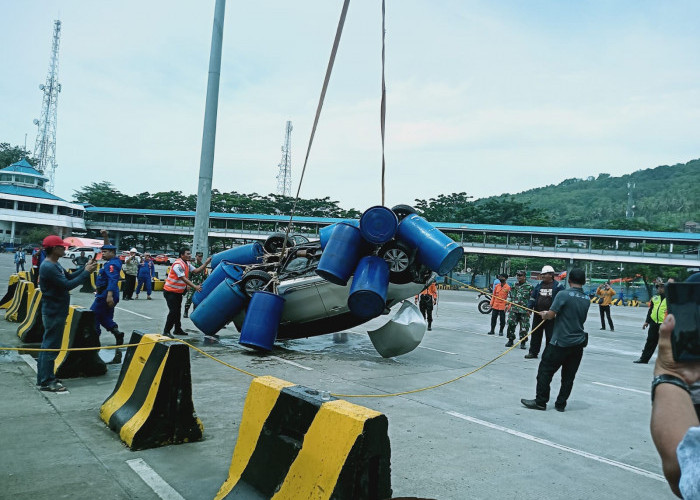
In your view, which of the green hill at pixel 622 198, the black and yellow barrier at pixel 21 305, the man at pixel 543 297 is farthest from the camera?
the green hill at pixel 622 198

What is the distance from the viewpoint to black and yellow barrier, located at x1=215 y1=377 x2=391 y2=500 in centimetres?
267

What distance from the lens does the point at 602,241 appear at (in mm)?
55094

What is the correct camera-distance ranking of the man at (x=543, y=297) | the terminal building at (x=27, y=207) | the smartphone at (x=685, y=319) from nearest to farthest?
the smartphone at (x=685, y=319) < the man at (x=543, y=297) < the terminal building at (x=27, y=207)

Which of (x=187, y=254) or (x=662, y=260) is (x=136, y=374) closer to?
(x=187, y=254)

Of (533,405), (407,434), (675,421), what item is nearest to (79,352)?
(407,434)

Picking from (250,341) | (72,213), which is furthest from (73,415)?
(72,213)

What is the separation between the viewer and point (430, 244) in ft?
24.7

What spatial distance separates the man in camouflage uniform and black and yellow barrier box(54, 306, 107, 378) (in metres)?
8.70

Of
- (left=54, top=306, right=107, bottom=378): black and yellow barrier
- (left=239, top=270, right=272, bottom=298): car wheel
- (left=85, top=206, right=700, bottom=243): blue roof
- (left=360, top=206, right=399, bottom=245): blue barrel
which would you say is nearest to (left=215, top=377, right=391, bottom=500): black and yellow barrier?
(left=54, top=306, right=107, bottom=378): black and yellow barrier

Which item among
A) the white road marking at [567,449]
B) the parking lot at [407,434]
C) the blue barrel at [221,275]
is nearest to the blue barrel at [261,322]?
the parking lot at [407,434]

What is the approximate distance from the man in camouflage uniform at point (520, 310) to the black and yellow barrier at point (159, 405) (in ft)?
28.9

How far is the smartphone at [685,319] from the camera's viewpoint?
1665 millimetres

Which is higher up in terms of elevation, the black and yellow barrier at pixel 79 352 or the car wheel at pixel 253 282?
the car wheel at pixel 253 282

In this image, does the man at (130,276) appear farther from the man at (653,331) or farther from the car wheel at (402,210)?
the man at (653,331)
